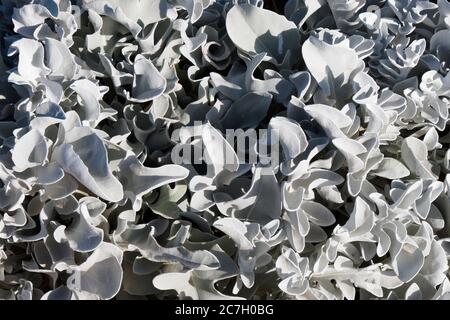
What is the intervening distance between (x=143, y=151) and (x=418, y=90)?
0.63 m

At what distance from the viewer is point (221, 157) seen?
4.52ft

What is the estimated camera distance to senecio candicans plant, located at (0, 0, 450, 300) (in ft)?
4.50

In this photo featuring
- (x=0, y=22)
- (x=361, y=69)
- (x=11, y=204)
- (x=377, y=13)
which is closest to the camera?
(x=11, y=204)

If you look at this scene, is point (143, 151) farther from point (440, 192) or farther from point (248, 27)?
point (440, 192)

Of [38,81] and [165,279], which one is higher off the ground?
[38,81]

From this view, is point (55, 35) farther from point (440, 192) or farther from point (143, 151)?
point (440, 192)

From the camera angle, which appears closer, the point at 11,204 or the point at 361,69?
the point at 11,204

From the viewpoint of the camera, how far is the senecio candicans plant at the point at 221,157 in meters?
1.37

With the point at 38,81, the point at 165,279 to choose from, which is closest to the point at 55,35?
the point at 38,81

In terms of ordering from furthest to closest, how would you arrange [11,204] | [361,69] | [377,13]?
[377,13] → [361,69] → [11,204]

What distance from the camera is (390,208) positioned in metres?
1.41

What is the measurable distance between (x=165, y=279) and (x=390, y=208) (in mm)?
483
